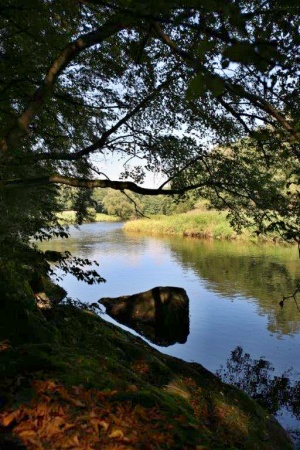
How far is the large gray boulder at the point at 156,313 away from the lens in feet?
50.7

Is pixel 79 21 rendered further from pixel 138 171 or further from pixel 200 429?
pixel 200 429

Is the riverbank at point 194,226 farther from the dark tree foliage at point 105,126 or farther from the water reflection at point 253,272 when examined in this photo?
the dark tree foliage at point 105,126

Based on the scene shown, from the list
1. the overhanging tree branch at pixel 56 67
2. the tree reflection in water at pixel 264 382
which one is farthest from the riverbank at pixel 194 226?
the overhanging tree branch at pixel 56 67

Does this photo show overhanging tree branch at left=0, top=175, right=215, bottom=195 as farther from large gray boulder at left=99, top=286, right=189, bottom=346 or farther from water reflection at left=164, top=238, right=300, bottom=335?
large gray boulder at left=99, top=286, right=189, bottom=346

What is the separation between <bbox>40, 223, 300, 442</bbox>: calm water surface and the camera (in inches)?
537

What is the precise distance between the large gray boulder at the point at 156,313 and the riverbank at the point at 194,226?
2616cm

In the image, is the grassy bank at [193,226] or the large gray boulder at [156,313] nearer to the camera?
the large gray boulder at [156,313]

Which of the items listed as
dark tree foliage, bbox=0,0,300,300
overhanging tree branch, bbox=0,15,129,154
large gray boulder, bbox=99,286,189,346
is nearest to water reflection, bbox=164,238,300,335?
large gray boulder, bbox=99,286,189,346

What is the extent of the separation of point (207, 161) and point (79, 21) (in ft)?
12.2

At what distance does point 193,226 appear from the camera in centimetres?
4953

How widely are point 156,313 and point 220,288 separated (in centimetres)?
671

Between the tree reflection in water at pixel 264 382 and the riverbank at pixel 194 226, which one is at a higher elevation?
the riverbank at pixel 194 226

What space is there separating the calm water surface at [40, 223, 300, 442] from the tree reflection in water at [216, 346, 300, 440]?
1.00 feet

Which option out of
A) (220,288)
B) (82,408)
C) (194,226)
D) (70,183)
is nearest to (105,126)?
(70,183)
